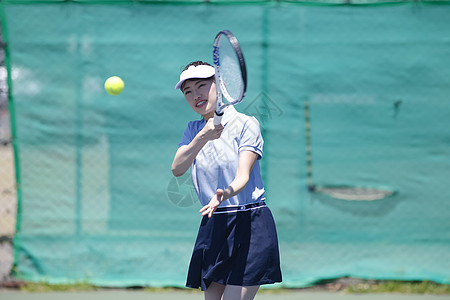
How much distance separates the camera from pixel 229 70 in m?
2.35

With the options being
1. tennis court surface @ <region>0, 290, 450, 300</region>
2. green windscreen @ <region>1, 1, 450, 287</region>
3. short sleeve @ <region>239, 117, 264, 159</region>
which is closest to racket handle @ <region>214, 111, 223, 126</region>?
short sleeve @ <region>239, 117, 264, 159</region>

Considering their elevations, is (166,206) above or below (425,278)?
above

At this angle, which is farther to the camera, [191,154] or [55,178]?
[55,178]

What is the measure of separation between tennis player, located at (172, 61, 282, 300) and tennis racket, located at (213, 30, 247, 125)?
54 millimetres

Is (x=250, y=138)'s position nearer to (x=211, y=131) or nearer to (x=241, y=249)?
(x=211, y=131)

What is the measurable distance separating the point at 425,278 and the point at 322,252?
0.77m

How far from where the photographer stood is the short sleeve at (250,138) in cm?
230

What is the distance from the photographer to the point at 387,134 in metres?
4.30

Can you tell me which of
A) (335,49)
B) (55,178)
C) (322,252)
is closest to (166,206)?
(55,178)

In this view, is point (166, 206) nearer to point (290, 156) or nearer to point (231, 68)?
point (290, 156)

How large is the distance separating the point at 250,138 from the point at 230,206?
29 centimetres

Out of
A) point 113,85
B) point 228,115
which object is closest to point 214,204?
point 228,115

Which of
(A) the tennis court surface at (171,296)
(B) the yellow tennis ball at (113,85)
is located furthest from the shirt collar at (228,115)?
(A) the tennis court surface at (171,296)

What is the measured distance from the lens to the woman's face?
2.39 metres
